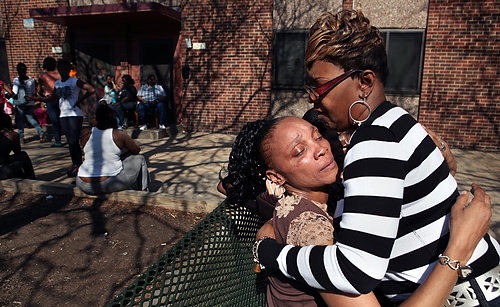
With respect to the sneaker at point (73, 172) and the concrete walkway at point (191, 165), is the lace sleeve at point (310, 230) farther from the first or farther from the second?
the sneaker at point (73, 172)

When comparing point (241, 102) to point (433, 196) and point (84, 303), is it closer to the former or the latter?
point (84, 303)

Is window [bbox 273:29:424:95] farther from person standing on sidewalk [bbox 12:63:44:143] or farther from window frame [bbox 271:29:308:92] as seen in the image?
person standing on sidewalk [bbox 12:63:44:143]

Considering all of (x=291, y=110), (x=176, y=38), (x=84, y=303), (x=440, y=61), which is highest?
(x=176, y=38)

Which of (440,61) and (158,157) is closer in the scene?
(158,157)

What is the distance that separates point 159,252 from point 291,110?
7323mm

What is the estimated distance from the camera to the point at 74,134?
6.64 meters

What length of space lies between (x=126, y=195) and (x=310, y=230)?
4.11m

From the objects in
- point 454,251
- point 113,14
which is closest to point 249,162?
point 454,251

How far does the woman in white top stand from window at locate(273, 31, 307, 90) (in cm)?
627

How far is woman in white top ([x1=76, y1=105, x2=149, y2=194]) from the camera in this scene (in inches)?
196

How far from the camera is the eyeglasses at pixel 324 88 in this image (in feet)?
4.74

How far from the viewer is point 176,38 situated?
11906mm

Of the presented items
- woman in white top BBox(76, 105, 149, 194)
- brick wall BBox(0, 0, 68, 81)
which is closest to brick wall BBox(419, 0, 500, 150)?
woman in white top BBox(76, 105, 149, 194)

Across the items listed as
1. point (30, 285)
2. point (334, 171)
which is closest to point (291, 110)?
point (30, 285)
